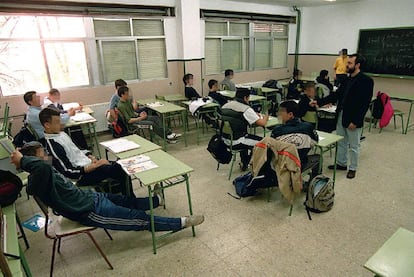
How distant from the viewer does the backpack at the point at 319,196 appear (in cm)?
285

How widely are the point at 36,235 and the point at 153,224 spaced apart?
1313 millimetres

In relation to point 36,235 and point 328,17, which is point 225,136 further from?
point 328,17

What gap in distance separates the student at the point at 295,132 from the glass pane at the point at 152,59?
4051mm

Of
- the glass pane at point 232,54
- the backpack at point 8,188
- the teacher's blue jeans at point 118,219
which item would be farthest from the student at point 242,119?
the glass pane at point 232,54

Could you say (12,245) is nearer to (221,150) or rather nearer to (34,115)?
(221,150)

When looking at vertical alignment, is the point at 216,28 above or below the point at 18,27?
above

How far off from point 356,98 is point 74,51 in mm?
4964

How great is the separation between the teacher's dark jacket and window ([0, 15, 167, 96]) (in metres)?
4.18

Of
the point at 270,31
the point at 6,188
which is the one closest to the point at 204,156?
the point at 6,188

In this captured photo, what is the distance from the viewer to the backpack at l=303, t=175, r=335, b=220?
2850mm

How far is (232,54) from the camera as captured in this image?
7.39m

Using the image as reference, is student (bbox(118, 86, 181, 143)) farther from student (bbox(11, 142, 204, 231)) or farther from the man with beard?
the man with beard

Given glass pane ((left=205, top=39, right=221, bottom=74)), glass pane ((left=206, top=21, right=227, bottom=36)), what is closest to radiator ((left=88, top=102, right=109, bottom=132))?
glass pane ((left=205, top=39, right=221, bottom=74))

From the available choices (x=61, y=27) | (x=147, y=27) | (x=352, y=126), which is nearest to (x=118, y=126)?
(x=61, y=27)
